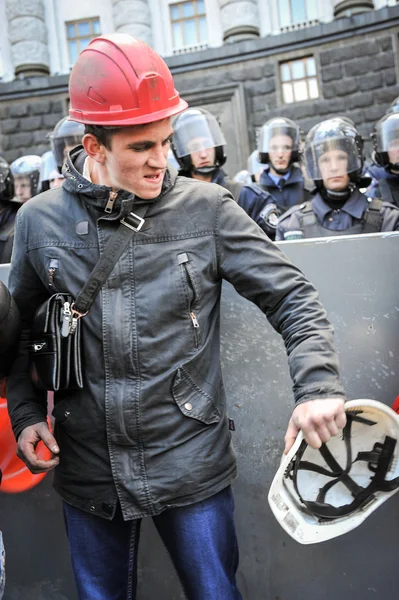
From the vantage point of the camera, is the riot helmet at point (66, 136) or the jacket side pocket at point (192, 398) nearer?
the jacket side pocket at point (192, 398)

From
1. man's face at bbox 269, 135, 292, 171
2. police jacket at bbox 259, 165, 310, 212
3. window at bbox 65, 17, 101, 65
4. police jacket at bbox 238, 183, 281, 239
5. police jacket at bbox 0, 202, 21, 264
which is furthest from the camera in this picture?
window at bbox 65, 17, 101, 65

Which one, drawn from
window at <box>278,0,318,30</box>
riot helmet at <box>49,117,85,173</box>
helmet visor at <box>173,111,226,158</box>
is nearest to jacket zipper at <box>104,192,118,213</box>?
helmet visor at <box>173,111,226,158</box>

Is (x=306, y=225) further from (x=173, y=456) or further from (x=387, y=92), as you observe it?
(x=387, y=92)

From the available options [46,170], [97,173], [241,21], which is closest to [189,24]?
[241,21]

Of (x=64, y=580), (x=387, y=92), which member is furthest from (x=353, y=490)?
(x=387, y=92)

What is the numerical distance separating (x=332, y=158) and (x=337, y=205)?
34cm

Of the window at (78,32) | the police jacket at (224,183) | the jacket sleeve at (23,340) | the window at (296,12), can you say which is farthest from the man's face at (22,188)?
the window at (78,32)

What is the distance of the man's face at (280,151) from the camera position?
5504 mm

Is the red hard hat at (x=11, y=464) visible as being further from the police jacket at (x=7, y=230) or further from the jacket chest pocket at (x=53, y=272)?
the police jacket at (x=7, y=230)

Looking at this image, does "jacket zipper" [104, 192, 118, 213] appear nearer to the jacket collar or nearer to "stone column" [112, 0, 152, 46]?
the jacket collar

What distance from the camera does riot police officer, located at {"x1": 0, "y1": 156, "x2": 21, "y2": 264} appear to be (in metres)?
4.24

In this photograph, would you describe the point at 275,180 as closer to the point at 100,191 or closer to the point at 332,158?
the point at 332,158

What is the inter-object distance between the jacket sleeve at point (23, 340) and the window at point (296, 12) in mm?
13471

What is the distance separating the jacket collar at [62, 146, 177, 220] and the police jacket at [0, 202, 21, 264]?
234 centimetres
